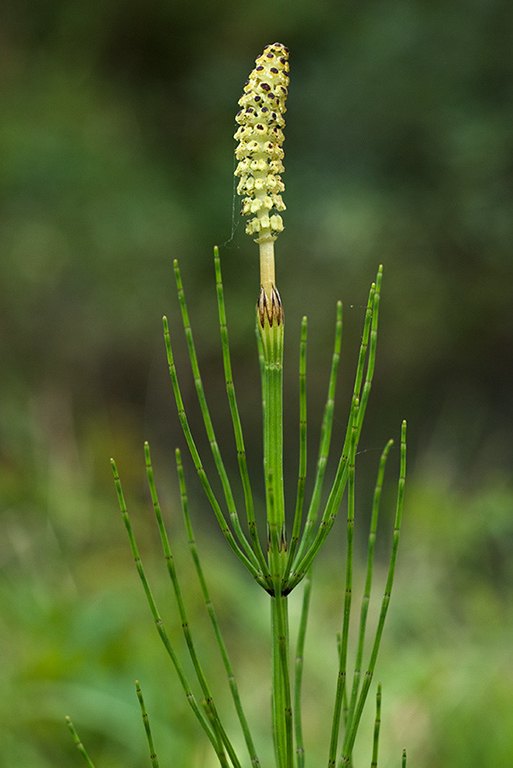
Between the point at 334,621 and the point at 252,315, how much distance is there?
Answer: 2.60m

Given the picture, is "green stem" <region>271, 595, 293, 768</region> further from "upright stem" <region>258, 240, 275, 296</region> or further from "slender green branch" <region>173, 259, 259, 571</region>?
"upright stem" <region>258, 240, 275, 296</region>

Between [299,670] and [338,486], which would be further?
[299,670]

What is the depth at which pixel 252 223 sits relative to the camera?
2.35 feet

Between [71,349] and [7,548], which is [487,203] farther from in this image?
[7,548]

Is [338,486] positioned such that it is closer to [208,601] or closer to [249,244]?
[208,601]

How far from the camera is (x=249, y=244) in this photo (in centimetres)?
452

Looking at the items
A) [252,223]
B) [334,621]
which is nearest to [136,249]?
[334,621]

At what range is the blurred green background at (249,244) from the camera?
8.95ft

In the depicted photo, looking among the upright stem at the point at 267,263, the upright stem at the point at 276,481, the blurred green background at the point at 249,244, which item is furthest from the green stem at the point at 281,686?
the blurred green background at the point at 249,244

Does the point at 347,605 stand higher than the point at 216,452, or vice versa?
the point at 216,452

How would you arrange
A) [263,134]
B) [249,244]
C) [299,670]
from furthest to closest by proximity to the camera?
[249,244]
[299,670]
[263,134]

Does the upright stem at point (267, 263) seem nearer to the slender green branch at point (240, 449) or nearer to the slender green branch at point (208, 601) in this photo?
the slender green branch at point (240, 449)

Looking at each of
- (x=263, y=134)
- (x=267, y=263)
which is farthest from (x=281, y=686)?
(x=263, y=134)

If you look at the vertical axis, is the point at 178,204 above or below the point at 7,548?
above
